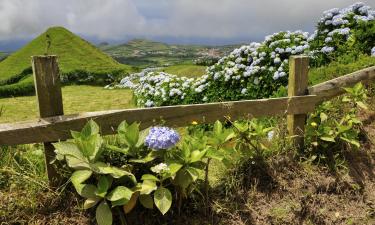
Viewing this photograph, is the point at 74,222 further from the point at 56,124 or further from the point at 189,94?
the point at 189,94

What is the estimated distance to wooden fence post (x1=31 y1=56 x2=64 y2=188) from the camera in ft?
13.3

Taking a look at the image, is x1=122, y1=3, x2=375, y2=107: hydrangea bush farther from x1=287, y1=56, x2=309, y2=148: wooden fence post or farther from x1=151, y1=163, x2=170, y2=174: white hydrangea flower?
x1=151, y1=163, x2=170, y2=174: white hydrangea flower

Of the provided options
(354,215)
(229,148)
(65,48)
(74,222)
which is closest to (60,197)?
(74,222)

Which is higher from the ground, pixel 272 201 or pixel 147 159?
pixel 147 159

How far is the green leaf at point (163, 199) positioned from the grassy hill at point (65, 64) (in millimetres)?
16714

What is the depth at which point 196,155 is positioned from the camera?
13.9ft

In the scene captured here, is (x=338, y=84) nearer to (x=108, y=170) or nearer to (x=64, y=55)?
(x=108, y=170)

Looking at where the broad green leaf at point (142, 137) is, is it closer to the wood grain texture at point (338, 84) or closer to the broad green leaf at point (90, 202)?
the broad green leaf at point (90, 202)

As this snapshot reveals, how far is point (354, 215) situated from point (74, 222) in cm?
325

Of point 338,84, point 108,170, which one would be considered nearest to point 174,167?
point 108,170

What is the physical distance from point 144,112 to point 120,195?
42.1 inches

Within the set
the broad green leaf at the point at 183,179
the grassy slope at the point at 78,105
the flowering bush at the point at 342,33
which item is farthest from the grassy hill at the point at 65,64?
the broad green leaf at the point at 183,179

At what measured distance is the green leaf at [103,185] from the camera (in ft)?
12.5

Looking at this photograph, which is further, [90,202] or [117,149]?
[117,149]
